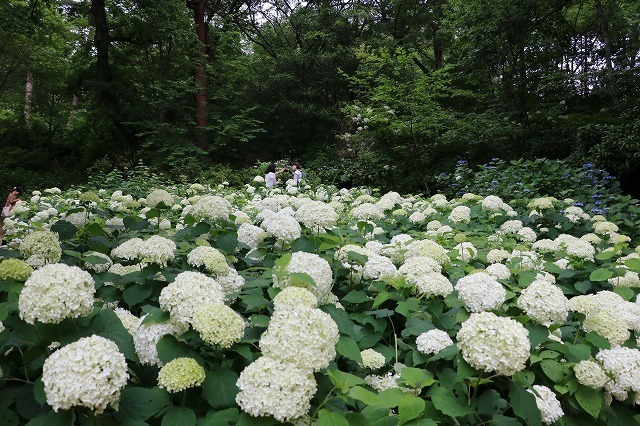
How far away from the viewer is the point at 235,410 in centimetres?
122

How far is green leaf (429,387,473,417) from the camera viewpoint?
1395 mm

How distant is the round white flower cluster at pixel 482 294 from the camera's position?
1.80 metres

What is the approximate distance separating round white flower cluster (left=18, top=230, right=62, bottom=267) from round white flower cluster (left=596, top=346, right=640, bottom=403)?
243cm

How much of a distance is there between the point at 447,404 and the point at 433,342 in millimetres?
309

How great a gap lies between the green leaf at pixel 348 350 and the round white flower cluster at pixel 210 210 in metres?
1.32

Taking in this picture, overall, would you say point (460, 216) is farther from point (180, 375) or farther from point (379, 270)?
point (180, 375)

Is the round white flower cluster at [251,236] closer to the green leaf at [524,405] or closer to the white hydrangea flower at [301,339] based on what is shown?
the white hydrangea flower at [301,339]

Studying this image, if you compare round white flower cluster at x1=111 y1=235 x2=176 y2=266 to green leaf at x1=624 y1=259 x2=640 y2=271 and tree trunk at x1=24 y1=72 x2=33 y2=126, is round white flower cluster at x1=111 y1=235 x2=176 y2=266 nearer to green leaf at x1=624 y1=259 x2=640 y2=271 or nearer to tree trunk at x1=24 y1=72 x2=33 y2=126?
green leaf at x1=624 y1=259 x2=640 y2=271

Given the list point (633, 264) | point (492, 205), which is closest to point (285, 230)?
point (633, 264)

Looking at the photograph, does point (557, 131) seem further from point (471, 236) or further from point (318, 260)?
point (318, 260)

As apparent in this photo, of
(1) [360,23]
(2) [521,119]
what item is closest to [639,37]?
(2) [521,119]

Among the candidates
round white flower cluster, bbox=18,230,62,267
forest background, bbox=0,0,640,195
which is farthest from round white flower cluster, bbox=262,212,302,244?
forest background, bbox=0,0,640,195

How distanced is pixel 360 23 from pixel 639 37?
1173 centimetres

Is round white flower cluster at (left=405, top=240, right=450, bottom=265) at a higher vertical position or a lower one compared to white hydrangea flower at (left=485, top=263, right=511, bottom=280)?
higher
